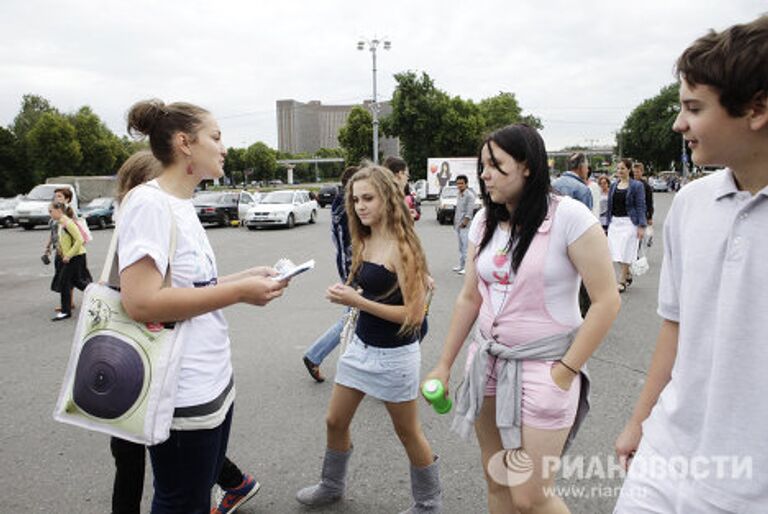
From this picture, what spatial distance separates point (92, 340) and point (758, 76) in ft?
6.61

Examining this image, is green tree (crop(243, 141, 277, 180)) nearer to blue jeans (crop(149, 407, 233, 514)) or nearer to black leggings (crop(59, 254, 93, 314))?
black leggings (crop(59, 254, 93, 314))

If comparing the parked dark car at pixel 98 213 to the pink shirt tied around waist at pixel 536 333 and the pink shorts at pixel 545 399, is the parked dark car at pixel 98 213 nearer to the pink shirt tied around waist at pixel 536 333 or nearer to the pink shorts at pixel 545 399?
the pink shirt tied around waist at pixel 536 333

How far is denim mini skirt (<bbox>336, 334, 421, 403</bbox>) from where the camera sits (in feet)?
8.70

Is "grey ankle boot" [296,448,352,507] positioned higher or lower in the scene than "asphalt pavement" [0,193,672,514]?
higher

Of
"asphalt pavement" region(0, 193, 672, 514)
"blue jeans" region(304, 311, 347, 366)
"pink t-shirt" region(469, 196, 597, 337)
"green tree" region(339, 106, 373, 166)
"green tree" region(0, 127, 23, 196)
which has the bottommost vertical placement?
"asphalt pavement" region(0, 193, 672, 514)

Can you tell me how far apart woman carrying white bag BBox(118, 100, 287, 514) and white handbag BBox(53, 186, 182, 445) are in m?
0.05

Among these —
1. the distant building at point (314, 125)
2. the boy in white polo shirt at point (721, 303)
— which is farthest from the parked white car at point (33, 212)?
the distant building at point (314, 125)

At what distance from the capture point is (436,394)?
209 centimetres

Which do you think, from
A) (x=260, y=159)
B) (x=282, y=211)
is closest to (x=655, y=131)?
(x=282, y=211)

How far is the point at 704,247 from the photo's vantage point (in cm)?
140

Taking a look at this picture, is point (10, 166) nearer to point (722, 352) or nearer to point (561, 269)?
point (561, 269)

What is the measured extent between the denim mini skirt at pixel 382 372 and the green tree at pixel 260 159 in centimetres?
9442

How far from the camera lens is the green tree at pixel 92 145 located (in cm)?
4519

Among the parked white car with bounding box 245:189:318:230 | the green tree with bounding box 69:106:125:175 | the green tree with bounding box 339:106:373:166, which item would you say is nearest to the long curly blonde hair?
the parked white car with bounding box 245:189:318:230
